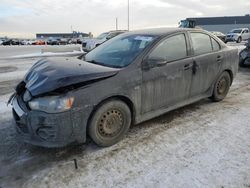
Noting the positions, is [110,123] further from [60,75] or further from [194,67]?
[194,67]

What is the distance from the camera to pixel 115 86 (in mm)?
3381

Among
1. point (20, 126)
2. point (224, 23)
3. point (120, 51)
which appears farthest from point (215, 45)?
point (224, 23)

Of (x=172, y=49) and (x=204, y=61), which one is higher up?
(x=172, y=49)

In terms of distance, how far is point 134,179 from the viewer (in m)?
2.80

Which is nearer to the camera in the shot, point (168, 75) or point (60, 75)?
point (60, 75)


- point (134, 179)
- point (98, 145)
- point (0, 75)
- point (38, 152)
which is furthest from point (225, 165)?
point (0, 75)

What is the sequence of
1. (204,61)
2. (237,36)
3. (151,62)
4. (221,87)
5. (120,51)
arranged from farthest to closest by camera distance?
(237,36) < (221,87) < (204,61) < (120,51) < (151,62)

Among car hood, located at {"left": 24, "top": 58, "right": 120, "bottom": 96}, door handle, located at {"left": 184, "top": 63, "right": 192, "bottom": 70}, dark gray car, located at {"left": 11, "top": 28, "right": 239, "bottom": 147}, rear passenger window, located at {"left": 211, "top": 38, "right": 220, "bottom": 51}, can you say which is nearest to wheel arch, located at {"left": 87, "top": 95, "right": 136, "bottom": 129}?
dark gray car, located at {"left": 11, "top": 28, "right": 239, "bottom": 147}

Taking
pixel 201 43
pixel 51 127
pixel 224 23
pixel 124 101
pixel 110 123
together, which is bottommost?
pixel 110 123

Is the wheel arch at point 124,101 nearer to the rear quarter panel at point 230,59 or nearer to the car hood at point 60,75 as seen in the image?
the car hood at point 60,75

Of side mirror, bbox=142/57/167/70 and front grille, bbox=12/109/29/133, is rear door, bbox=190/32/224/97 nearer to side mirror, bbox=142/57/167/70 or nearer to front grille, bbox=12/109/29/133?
side mirror, bbox=142/57/167/70

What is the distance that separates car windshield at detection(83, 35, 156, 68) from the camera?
380cm

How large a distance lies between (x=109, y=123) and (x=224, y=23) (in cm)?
7756

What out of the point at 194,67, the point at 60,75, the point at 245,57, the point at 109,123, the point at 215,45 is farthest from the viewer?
the point at 245,57
